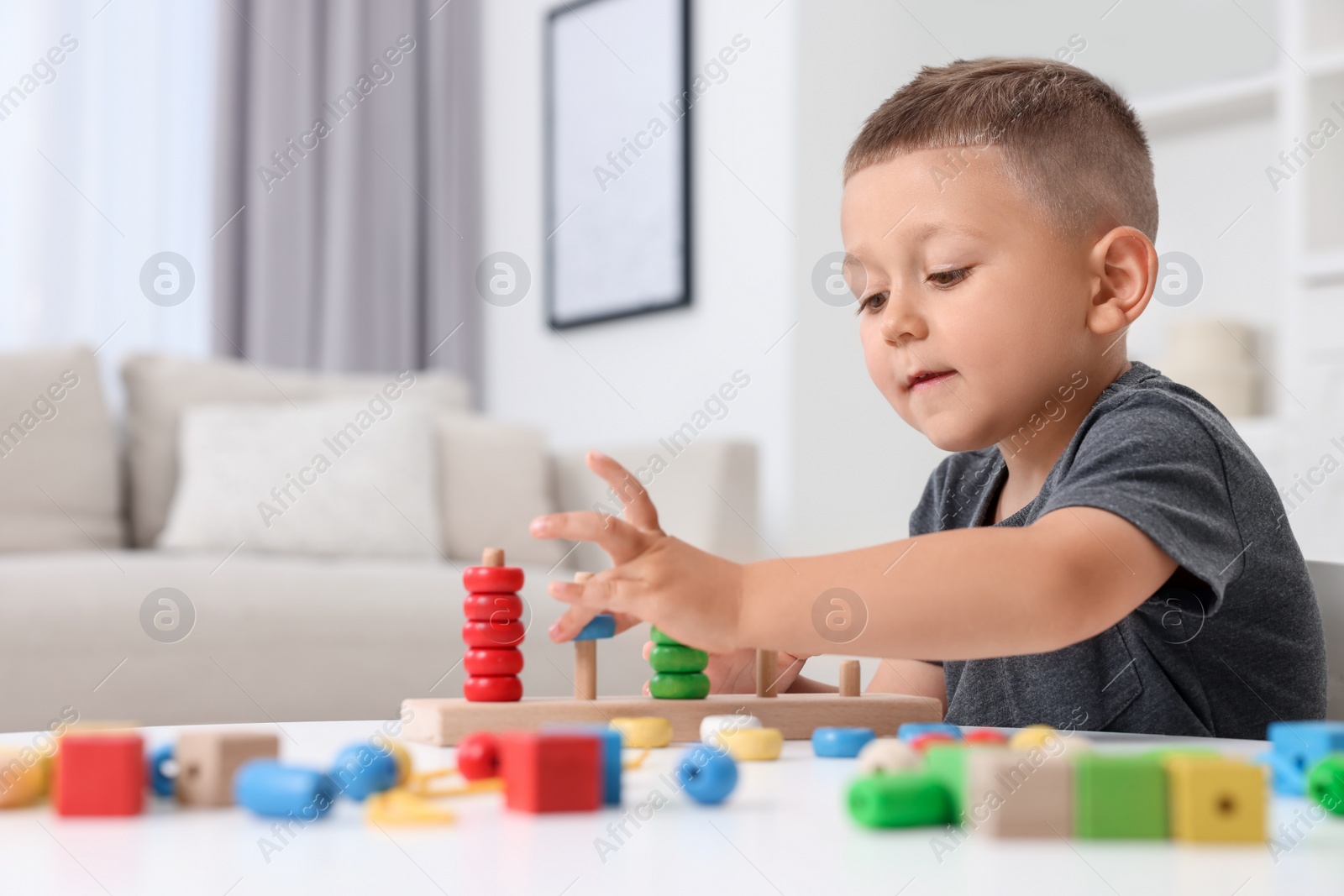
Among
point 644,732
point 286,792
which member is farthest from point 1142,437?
point 286,792

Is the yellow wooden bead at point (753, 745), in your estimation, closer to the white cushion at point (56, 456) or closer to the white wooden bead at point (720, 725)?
the white wooden bead at point (720, 725)

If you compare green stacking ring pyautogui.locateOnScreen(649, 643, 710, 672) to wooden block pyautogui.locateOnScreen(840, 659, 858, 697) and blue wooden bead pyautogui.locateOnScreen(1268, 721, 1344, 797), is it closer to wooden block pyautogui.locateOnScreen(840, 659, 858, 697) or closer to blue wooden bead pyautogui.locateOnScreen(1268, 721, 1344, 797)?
wooden block pyautogui.locateOnScreen(840, 659, 858, 697)

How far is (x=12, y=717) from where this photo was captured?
1938 millimetres

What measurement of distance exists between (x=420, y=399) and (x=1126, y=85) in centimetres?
198

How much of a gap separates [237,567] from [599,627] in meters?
1.50

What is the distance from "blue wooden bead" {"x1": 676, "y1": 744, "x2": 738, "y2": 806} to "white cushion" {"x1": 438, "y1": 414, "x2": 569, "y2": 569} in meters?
2.33

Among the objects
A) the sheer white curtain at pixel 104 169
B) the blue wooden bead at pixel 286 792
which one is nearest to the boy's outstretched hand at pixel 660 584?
the blue wooden bead at pixel 286 792

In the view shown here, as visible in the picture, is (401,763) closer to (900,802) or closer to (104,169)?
(900,802)

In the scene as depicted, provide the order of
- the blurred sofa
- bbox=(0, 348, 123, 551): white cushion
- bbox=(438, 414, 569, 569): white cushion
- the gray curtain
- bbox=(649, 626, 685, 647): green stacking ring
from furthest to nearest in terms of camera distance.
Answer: the gray curtain, bbox=(438, 414, 569, 569): white cushion, bbox=(0, 348, 123, 551): white cushion, the blurred sofa, bbox=(649, 626, 685, 647): green stacking ring

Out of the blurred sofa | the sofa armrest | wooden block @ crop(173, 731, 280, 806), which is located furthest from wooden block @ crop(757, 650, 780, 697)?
the sofa armrest

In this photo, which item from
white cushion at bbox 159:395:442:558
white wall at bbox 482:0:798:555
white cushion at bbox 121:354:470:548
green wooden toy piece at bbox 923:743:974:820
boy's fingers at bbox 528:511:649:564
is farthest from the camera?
white wall at bbox 482:0:798:555

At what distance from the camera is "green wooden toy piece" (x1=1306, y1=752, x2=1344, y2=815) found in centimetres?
54

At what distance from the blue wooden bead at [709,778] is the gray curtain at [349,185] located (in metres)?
3.52

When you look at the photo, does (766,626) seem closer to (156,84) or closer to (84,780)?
(84,780)
